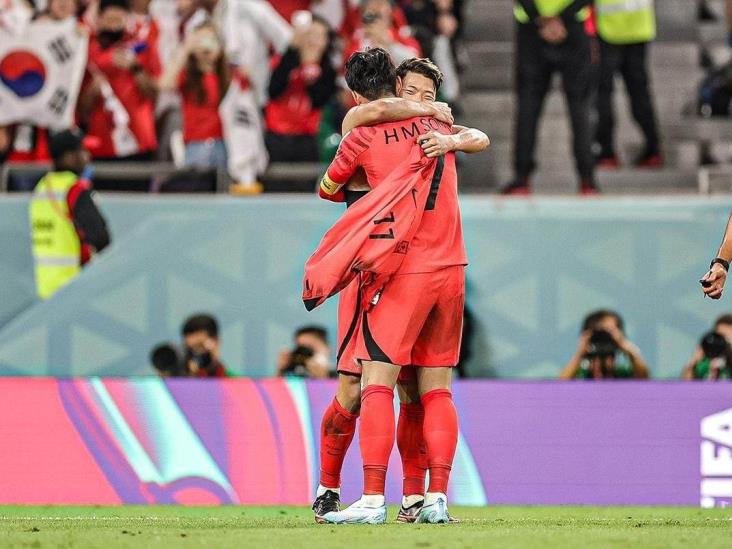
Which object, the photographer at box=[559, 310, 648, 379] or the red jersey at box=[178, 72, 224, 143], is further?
the red jersey at box=[178, 72, 224, 143]

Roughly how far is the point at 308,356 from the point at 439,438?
4572 mm

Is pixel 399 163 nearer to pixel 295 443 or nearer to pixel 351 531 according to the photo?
pixel 351 531

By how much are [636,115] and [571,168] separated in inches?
46.4

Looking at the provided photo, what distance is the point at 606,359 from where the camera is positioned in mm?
12164

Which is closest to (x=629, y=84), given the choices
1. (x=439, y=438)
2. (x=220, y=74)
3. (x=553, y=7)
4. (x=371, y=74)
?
(x=553, y=7)

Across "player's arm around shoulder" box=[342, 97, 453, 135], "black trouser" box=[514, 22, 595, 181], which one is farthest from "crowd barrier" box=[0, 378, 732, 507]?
"black trouser" box=[514, 22, 595, 181]

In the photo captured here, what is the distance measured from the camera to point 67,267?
1361 centimetres

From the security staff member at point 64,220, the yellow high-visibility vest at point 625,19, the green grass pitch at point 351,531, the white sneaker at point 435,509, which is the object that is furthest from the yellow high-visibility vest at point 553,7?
the white sneaker at point 435,509

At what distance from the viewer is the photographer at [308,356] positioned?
12102 mm

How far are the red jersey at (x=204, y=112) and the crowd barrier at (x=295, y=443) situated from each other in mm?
Answer: 4348

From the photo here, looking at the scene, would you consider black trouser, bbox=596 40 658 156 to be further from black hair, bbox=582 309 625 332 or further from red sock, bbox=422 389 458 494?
red sock, bbox=422 389 458 494

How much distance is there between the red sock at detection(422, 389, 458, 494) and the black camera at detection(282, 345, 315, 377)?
4267 mm

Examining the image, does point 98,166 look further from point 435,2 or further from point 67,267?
point 435,2

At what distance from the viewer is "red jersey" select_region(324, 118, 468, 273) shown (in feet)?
25.6
